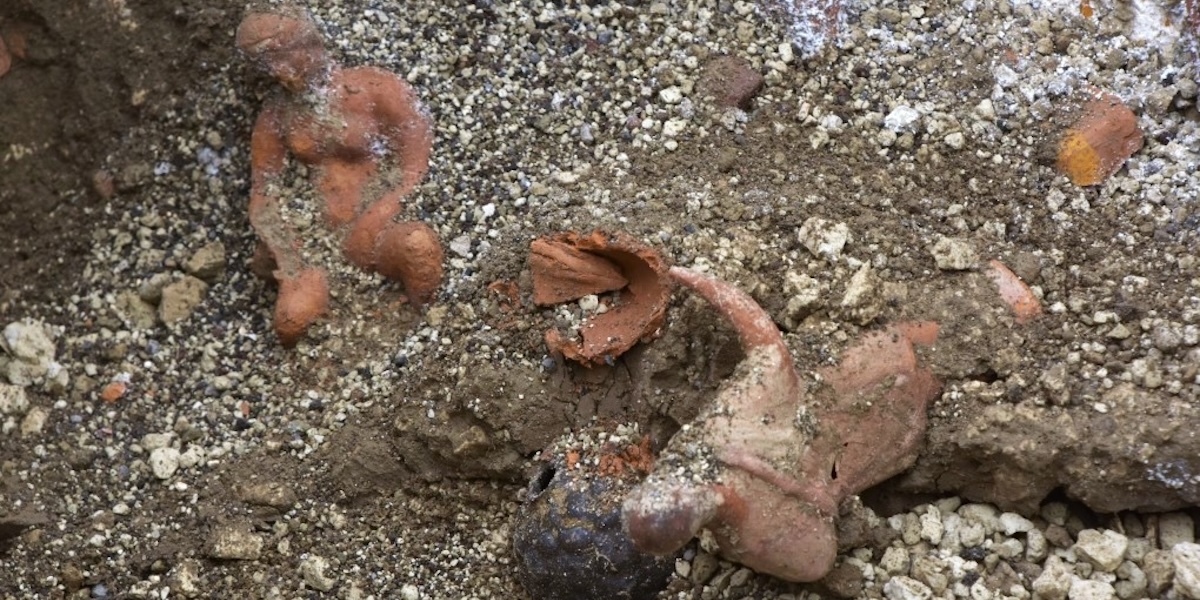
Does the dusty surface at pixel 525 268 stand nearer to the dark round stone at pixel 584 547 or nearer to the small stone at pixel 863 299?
the small stone at pixel 863 299

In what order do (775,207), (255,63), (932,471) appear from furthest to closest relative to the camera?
1. (255,63)
2. (775,207)
3. (932,471)

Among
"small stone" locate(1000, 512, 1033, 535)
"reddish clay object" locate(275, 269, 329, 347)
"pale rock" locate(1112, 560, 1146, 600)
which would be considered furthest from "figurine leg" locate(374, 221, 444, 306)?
"pale rock" locate(1112, 560, 1146, 600)

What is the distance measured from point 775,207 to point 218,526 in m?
1.35

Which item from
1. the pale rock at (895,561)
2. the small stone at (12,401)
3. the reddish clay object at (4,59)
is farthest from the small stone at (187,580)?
the pale rock at (895,561)

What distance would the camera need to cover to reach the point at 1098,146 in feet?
10.4

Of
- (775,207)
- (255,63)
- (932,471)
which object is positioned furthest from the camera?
(255,63)

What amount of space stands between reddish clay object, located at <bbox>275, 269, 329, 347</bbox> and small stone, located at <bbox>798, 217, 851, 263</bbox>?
1.06 meters

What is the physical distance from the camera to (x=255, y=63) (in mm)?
3387

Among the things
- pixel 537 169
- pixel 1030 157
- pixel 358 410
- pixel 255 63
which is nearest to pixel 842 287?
pixel 1030 157

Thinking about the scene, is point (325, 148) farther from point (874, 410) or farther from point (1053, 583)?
point (1053, 583)

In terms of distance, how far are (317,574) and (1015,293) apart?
1.53m

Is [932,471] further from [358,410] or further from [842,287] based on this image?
[358,410]

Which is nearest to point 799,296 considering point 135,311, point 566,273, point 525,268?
point 566,273

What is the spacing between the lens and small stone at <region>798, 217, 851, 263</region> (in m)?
3.05
